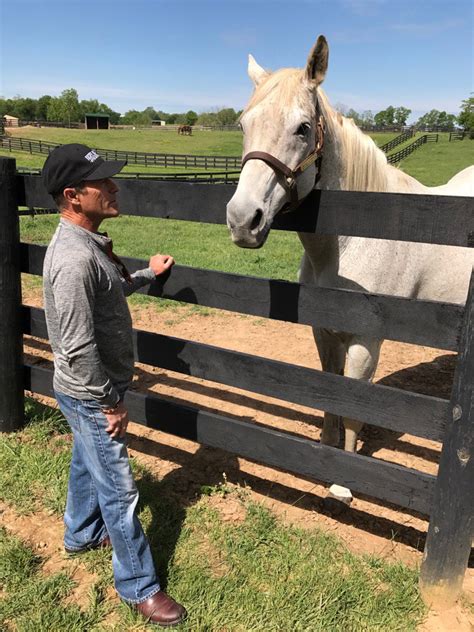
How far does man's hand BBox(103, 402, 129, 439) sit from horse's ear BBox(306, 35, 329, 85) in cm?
194

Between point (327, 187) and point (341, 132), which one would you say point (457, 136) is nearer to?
point (341, 132)

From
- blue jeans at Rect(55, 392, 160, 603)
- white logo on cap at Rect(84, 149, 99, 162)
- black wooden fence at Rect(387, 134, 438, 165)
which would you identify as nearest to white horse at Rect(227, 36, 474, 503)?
white logo on cap at Rect(84, 149, 99, 162)

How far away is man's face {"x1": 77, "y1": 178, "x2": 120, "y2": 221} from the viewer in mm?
2020

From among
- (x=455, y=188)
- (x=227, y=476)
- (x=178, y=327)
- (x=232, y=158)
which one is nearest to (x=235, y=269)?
(x=178, y=327)

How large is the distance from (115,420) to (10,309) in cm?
186

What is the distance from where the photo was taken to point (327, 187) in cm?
292

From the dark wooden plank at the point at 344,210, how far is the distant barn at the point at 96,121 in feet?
319

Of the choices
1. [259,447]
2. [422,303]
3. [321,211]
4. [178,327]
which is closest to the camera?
[422,303]

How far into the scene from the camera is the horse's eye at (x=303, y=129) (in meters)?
2.46

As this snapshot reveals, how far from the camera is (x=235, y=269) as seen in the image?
891 centimetres

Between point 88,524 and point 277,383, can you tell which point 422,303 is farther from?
point 88,524

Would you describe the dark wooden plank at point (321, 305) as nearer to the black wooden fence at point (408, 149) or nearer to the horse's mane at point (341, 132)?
the horse's mane at point (341, 132)

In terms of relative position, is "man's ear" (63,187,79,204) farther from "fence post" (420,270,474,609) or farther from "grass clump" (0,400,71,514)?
"grass clump" (0,400,71,514)

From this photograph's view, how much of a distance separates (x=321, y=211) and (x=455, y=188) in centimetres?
230
